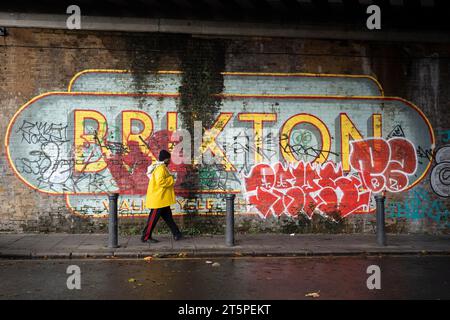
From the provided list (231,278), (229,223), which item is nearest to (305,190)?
(229,223)

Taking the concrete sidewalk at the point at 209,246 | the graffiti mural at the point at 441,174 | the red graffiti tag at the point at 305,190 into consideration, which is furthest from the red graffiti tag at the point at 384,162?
the concrete sidewalk at the point at 209,246

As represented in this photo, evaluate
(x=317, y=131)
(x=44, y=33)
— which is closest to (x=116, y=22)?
(x=44, y=33)

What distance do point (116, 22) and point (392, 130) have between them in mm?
7207

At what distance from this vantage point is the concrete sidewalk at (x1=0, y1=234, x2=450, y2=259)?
954 centimetres

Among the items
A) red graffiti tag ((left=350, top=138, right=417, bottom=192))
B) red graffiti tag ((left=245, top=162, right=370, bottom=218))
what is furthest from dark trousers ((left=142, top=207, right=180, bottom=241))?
red graffiti tag ((left=350, top=138, right=417, bottom=192))

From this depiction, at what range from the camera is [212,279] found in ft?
25.0

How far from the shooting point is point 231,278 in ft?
25.3

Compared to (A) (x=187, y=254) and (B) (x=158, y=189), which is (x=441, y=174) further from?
(B) (x=158, y=189)

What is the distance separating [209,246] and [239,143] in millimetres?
2990

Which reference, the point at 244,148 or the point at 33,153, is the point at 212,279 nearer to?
the point at 244,148

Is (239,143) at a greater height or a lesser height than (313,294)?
greater

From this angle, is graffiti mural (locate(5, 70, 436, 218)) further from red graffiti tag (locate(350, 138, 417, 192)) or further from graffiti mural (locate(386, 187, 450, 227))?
graffiti mural (locate(386, 187, 450, 227))

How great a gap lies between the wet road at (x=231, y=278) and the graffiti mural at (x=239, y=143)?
9.79 ft

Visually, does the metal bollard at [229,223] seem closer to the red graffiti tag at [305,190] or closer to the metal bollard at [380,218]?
the red graffiti tag at [305,190]
